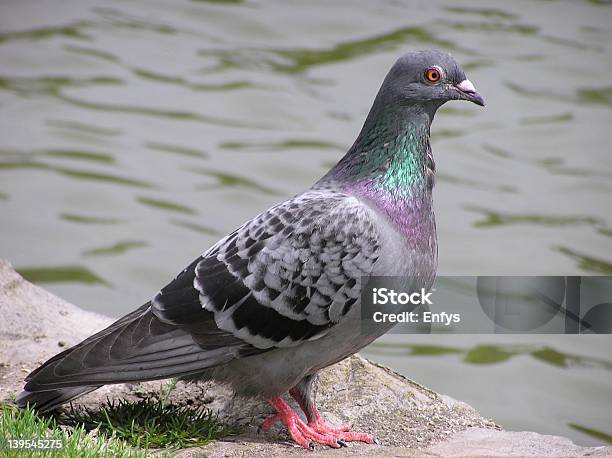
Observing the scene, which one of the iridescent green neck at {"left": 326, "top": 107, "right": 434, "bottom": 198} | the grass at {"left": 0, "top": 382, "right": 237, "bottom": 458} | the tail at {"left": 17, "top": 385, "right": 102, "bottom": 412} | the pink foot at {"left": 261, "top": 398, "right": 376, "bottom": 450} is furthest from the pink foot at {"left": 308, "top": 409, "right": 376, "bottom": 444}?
the iridescent green neck at {"left": 326, "top": 107, "right": 434, "bottom": 198}

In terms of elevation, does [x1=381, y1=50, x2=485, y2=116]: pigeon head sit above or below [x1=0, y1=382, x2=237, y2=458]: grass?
above

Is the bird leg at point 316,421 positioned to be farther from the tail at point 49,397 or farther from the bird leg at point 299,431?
the tail at point 49,397

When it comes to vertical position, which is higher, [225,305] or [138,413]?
[225,305]

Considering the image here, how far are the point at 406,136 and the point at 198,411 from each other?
7.11 ft

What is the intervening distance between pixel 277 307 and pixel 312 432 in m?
0.83

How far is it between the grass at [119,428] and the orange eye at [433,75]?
8.12ft

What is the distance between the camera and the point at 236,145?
14.4 meters

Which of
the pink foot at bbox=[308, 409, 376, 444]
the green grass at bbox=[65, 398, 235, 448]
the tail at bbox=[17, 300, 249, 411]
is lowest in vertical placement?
the pink foot at bbox=[308, 409, 376, 444]

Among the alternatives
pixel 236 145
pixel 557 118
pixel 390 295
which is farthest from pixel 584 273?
pixel 390 295

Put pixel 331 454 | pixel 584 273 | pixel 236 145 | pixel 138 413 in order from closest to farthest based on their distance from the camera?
pixel 331 454
pixel 138 413
pixel 584 273
pixel 236 145

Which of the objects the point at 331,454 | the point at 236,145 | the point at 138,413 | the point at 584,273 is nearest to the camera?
the point at 331,454

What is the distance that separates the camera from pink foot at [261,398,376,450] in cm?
645

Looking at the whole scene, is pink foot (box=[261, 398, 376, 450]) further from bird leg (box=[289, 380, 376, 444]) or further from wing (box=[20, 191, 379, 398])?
wing (box=[20, 191, 379, 398])

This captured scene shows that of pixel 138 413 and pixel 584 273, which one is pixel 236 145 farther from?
pixel 138 413
